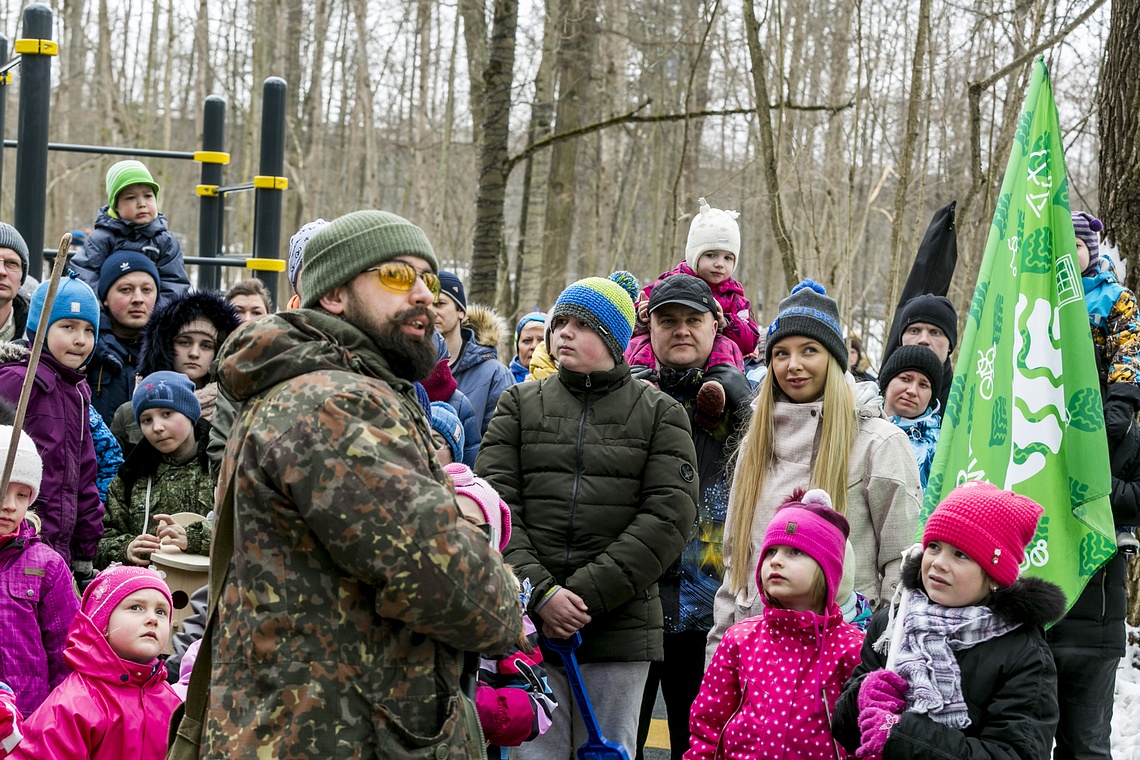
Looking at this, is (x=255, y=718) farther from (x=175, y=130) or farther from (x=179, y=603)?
→ (x=175, y=130)

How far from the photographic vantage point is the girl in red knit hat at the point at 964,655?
2982mm

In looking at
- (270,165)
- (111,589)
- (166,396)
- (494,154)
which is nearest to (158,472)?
(166,396)

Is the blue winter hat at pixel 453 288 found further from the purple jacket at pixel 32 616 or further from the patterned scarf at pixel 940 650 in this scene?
the patterned scarf at pixel 940 650

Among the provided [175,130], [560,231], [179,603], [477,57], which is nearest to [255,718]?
[179,603]

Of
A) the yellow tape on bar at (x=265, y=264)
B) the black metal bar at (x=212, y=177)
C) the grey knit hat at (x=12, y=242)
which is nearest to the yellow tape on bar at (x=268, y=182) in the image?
the yellow tape on bar at (x=265, y=264)

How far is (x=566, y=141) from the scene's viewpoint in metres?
13.3

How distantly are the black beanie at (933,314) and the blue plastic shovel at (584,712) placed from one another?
2499 millimetres

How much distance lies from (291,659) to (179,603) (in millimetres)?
2359

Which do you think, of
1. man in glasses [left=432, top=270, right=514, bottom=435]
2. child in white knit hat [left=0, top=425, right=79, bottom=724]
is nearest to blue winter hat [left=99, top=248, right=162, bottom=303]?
man in glasses [left=432, top=270, right=514, bottom=435]

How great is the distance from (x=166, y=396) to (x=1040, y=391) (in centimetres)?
337

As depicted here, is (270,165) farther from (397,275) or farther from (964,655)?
(964,655)

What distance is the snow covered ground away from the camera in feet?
18.2

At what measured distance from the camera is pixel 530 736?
140 inches

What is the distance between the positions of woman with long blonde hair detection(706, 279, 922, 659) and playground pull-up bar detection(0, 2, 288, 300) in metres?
4.48
